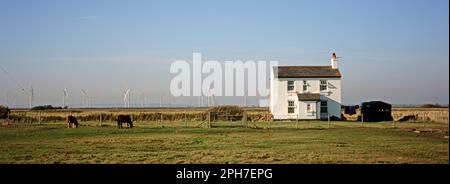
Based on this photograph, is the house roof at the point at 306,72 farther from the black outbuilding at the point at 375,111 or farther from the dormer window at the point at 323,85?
the black outbuilding at the point at 375,111

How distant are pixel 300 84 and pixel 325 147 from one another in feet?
97.4

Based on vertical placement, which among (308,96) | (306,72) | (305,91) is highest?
(306,72)

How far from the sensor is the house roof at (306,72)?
163 ft

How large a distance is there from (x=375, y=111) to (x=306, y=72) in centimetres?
788

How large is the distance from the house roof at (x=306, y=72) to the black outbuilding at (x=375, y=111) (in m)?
4.28

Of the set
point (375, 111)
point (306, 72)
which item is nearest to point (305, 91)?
point (306, 72)

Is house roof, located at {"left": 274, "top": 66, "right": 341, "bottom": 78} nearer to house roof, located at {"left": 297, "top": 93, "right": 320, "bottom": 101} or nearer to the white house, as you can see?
the white house

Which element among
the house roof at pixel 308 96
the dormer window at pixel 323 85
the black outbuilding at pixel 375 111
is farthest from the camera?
the dormer window at pixel 323 85

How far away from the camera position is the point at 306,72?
5038 centimetres

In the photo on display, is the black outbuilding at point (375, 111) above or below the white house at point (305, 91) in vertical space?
below

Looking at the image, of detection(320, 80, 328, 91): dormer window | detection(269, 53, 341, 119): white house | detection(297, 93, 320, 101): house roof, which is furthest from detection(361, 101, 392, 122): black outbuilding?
detection(297, 93, 320, 101): house roof

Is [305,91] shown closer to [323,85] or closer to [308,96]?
[308,96]

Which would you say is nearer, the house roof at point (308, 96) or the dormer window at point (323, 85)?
the house roof at point (308, 96)

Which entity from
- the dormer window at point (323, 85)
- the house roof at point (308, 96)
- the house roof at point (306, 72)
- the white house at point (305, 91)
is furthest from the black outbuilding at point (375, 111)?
the house roof at point (308, 96)
